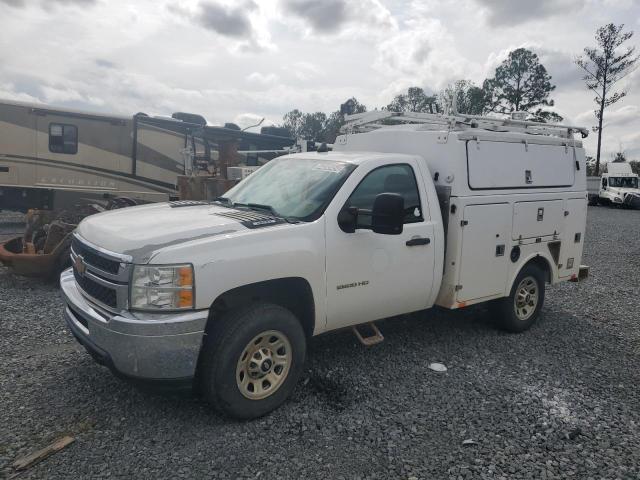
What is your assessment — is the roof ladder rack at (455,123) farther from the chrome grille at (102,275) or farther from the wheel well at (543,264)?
the chrome grille at (102,275)

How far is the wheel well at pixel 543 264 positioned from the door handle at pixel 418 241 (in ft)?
5.83

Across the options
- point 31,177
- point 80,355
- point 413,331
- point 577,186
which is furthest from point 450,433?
point 31,177

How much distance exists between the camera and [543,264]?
5707 millimetres

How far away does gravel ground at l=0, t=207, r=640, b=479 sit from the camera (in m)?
3.04

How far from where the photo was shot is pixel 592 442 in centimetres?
338

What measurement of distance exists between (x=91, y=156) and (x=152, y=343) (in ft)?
35.4

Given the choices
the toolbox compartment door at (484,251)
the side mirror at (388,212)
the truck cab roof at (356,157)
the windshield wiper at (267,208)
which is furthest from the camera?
the toolbox compartment door at (484,251)

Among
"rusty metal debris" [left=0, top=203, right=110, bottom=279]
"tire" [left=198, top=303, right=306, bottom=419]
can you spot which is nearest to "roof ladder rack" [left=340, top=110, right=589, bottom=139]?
"tire" [left=198, top=303, right=306, bottom=419]

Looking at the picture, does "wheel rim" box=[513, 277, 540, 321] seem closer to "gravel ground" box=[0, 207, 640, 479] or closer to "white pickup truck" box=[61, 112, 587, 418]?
"white pickup truck" box=[61, 112, 587, 418]

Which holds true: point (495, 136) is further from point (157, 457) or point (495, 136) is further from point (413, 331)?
point (157, 457)

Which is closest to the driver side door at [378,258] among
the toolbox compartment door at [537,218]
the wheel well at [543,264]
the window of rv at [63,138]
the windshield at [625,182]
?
the toolbox compartment door at [537,218]

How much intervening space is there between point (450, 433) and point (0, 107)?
41.0ft

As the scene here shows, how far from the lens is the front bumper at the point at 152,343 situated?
3.01m

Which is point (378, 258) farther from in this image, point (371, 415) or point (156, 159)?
point (156, 159)
